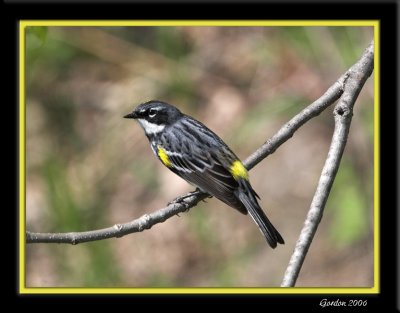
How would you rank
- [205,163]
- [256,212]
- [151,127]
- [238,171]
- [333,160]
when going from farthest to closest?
[151,127] → [205,163] → [238,171] → [256,212] → [333,160]

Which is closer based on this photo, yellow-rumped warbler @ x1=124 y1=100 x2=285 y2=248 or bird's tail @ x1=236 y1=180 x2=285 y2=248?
bird's tail @ x1=236 y1=180 x2=285 y2=248

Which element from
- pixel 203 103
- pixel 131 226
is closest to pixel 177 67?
pixel 203 103

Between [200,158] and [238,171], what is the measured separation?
377 mm

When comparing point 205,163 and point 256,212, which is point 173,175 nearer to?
point 205,163

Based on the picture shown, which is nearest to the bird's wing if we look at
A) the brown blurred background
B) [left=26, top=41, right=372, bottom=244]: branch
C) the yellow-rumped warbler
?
the yellow-rumped warbler

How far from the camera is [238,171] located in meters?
4.70

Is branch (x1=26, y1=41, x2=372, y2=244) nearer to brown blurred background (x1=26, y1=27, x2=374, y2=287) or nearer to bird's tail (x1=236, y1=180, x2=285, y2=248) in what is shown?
bird's tail (x1=236, y1=180, x2=285, y2=248)

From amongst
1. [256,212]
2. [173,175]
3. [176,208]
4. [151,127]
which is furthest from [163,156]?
[173,175]

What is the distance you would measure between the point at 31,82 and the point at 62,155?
103cm

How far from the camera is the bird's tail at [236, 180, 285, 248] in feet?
14.1

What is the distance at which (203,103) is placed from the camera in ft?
28.9

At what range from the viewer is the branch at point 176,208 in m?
3.69

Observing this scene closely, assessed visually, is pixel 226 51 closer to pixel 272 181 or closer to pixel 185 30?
pixel 185 30

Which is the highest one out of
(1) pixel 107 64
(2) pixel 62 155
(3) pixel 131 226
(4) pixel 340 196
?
(1) pixel 107 64
